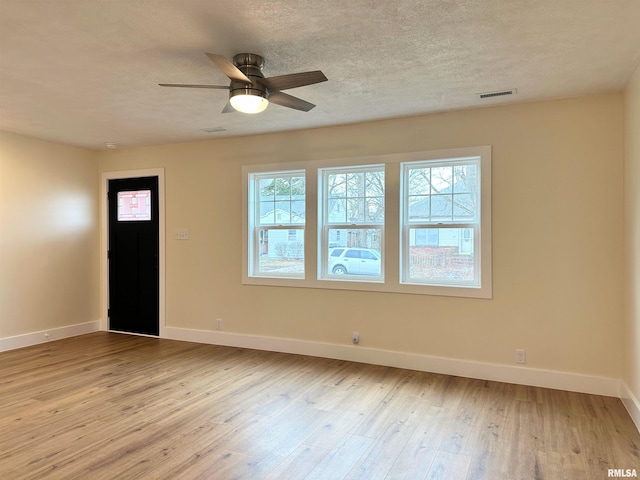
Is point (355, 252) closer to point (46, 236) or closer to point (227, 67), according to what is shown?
point (227, 67)

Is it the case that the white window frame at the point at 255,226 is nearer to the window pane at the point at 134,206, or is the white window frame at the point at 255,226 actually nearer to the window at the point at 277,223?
the window at the point at 277,223

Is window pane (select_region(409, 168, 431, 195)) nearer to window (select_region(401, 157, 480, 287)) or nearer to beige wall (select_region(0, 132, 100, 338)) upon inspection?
window (select_region(401, 157, 480, 287))

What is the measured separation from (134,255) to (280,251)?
2.31 m

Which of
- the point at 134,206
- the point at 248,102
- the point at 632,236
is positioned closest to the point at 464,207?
the point at 632,236

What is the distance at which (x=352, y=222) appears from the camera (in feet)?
15.1

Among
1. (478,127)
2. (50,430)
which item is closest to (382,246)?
(478,127)

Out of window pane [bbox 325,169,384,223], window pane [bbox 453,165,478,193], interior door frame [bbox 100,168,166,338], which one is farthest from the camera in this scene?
interior door frame [bbox 100,168,166,338]

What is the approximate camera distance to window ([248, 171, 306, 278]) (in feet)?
16.1

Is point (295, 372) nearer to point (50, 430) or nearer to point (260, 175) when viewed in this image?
point (50, 430)

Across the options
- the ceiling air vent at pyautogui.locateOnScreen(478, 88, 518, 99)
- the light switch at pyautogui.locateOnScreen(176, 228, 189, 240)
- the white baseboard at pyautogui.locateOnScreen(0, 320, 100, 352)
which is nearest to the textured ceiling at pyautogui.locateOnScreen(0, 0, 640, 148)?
the ceiling air vent at pyautogui.locateOnScreen(478, 88, 518, 99)

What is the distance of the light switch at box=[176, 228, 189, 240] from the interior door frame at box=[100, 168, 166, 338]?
0.24 metres

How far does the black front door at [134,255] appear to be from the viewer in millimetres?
5684

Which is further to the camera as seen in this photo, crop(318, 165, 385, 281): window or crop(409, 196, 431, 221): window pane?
crop(318, 165, 385, 281): window

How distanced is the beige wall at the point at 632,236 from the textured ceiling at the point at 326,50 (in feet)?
0.84
